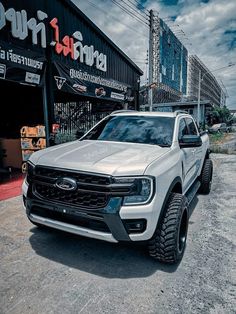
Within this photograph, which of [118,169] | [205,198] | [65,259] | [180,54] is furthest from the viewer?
[180,54]

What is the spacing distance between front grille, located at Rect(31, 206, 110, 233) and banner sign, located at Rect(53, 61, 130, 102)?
20.6ft

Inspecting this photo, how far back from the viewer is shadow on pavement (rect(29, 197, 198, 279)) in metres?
2.73

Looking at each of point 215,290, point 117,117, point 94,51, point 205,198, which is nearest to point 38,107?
point 94,51

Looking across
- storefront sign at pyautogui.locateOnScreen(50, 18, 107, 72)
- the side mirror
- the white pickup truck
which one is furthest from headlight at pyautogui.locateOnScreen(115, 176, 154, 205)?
storefront sign at pyautogui.locateOnScreen(50, 18, 107, 72)

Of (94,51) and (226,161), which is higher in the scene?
(94,51)

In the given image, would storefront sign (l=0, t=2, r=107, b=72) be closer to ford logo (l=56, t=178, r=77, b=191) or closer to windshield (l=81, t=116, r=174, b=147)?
windshield (l=81, t=116, r=174, b=147)

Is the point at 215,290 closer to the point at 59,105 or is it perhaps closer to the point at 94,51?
the point at 94,51

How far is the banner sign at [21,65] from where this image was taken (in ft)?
20.0

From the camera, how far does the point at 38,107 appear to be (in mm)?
10227

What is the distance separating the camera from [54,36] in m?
8.12

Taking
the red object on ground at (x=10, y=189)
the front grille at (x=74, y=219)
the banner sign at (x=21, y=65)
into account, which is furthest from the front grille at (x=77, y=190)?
the banner sign at (x=21, y=65)

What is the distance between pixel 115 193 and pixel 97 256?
43.9 inches

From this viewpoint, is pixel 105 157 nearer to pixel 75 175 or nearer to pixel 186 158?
pixel 75 175

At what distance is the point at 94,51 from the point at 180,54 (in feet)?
137
